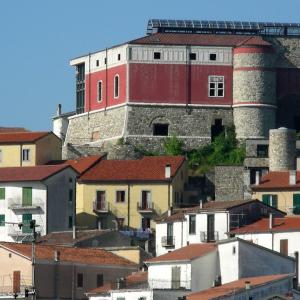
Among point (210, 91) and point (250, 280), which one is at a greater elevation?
point (210, 91)

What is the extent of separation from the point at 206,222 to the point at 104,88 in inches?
1506

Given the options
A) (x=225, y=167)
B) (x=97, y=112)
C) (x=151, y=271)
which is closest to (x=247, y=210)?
(x=151, y=271)

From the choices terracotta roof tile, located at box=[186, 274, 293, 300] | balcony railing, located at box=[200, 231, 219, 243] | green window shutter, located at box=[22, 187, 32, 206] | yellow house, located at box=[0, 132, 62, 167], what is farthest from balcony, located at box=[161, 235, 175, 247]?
yellow house, located at box=[0, 132, 62, 167]

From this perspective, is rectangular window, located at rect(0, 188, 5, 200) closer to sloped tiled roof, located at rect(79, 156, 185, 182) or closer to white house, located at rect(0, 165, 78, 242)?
white house, located at rect(0, 165, 78, 242)

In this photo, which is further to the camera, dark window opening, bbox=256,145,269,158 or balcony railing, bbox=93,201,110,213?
dark window opening, bbox=256,145,269,158

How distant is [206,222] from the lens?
4592 inches

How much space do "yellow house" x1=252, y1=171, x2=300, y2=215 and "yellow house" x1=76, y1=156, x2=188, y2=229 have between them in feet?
22.0

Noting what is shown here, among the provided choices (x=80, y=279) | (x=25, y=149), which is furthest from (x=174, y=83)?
(x=80, y=279)

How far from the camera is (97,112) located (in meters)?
154

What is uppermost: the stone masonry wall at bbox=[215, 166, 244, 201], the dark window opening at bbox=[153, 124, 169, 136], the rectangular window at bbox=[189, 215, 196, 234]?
the dark window opening at bbox=[153, 124, 169, 136]

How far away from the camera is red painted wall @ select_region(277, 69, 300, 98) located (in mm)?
151875

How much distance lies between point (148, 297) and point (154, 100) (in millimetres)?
52074

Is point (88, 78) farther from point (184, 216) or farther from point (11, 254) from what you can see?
point (11, 254)

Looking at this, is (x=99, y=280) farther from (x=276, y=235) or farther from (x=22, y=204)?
(x=22, y=204)
